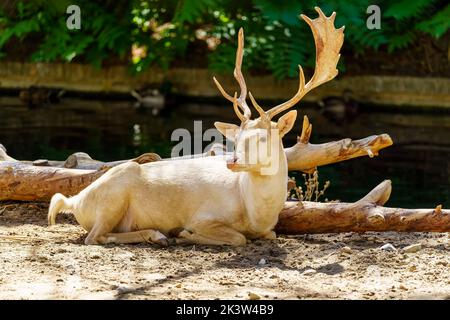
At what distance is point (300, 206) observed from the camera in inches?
285

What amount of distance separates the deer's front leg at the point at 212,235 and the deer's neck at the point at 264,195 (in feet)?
0.61

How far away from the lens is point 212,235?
22.8 ft

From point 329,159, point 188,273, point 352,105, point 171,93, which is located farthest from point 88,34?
point 188,273

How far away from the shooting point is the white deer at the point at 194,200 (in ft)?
22.6

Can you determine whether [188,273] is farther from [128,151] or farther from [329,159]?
[128,151]

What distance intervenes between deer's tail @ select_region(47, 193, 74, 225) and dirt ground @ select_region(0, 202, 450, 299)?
15cm

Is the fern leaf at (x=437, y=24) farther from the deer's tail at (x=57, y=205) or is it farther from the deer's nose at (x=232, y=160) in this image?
the deer's nose at (x=232, y=160)

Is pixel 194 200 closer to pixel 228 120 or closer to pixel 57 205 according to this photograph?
pixel 57 205

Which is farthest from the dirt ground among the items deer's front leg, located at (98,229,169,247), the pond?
the pond

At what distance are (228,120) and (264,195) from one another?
913cm

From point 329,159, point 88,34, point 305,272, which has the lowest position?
point 305,272

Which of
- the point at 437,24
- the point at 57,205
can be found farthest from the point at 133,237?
the point at 437,24

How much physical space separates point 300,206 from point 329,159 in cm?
71
